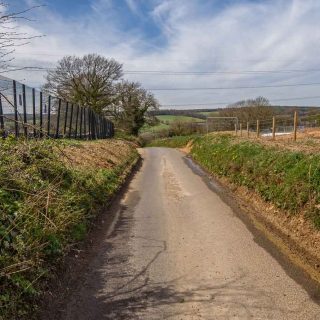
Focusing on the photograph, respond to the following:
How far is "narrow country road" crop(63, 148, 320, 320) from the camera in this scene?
5.09 meters

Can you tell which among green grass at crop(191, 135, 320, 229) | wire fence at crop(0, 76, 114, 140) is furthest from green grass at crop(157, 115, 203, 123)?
green grass at crop(191, 135, 320, 229)

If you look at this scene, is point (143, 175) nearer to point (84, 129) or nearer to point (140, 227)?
point (140, 227)

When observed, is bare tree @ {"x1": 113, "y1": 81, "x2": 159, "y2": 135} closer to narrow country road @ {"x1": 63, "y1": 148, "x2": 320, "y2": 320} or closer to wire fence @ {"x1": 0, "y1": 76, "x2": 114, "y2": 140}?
wire fence @ {"x1": 0, "y1": 76, "x2": 114, "y2": 140}

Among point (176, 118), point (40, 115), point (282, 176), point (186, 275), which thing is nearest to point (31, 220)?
point (186, 275)

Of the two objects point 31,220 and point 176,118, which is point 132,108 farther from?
point 31,220

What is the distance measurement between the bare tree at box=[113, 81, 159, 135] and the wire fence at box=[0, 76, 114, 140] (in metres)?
22.6

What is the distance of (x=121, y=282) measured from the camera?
5945mm

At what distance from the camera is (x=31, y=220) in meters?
5.89

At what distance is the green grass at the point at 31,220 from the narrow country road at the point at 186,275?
564mm

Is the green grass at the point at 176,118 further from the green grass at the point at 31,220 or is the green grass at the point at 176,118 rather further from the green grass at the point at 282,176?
the green grass at the point at 31,220

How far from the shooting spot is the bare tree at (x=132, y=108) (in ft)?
183

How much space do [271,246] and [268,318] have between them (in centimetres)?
300

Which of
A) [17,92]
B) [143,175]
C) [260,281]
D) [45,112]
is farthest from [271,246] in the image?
[45,112]

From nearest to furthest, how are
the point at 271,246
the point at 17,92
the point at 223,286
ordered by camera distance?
the point at 223,286 → the point at 271,246 → the point at 17,92
